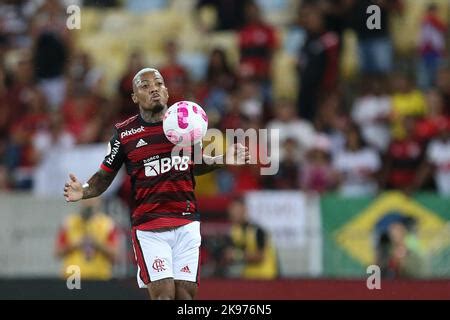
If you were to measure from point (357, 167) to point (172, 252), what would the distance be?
754 centimetres

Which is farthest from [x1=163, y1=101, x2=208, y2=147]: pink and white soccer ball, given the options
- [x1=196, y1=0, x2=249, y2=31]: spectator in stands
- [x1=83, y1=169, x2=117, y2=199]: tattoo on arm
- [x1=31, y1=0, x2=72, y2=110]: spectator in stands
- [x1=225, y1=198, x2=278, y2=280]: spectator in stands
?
[x1=196, y1=0, x2=249, y2=31]: spectator in stands

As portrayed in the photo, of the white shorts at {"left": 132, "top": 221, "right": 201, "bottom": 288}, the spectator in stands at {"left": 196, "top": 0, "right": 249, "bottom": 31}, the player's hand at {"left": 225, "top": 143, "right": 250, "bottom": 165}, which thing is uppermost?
the spectator in stands at {"left": 196, "top": 0, "right": 249, "bottom": 31}

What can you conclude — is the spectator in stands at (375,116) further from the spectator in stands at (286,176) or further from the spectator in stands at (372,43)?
the spectator in stands at (286,176)

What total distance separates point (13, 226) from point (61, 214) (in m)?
0.71

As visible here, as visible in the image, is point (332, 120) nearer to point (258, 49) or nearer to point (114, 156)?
point (258, 49)

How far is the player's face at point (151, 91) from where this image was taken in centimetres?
1170

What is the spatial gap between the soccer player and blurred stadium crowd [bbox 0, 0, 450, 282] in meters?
6.07

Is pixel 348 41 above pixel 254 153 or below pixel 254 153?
above

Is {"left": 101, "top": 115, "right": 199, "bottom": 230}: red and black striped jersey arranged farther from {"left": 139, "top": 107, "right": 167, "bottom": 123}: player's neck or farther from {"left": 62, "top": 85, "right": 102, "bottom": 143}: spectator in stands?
{"left": 62, "top": 85, "right": 102, "bottom": 143}: spectator in stands

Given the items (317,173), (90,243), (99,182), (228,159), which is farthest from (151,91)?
(317,173)

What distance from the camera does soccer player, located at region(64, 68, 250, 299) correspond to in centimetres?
1173

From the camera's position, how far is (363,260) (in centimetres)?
1708

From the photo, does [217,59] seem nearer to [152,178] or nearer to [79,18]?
[79,18]
